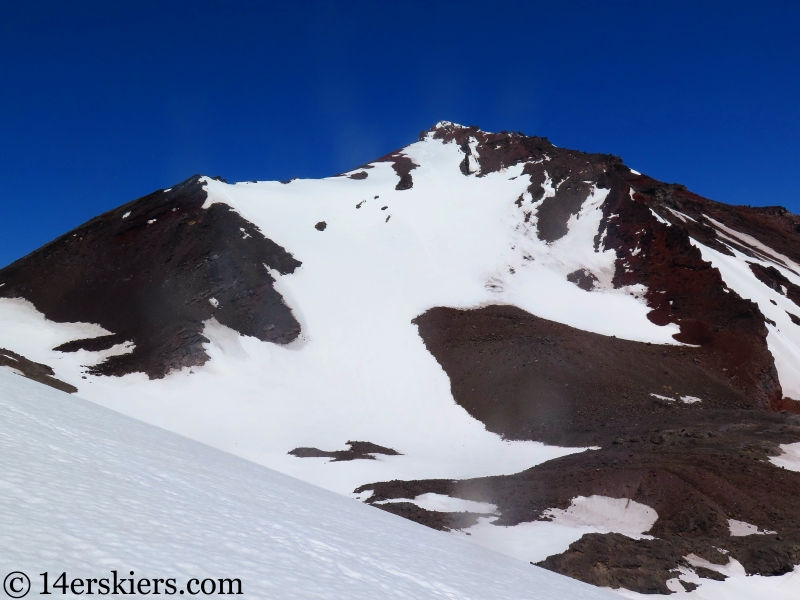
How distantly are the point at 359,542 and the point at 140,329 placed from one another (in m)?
29.6

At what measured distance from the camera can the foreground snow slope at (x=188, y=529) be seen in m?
2.85

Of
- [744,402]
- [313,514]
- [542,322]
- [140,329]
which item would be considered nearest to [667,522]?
[313,514]

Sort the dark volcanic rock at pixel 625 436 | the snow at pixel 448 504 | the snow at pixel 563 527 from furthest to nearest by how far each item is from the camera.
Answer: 1. the snow at pixel 448 504
2. the snow at pixel 563 527
3. the dark volcanic rock at pixel 625 436

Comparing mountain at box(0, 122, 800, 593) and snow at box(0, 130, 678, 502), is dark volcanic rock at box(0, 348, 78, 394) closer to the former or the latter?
mountain at box(0, 122, 800, 593)

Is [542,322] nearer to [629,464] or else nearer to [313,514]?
[629,464]

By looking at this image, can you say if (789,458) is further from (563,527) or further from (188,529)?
(188,529)

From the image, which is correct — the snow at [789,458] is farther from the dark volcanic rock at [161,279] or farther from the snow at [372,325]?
the dark volcanic rock at [161,279]

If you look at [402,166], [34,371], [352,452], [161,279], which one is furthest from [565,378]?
[402,166]

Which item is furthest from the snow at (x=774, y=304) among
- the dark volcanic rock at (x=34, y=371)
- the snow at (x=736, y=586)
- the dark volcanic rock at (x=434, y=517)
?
the dark volcanic rock at (x=34, y=371)

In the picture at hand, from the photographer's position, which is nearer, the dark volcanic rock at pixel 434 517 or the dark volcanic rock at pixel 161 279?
the dark volcanic rock at pixel 434 517

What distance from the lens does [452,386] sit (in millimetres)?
28953

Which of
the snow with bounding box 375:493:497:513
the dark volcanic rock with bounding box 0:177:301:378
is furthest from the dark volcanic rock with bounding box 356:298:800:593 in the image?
the dark volcanic rock with bounding box 0:177:301:378

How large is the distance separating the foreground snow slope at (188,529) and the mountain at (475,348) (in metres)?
5.96

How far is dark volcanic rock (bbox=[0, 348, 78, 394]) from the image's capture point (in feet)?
69.8
